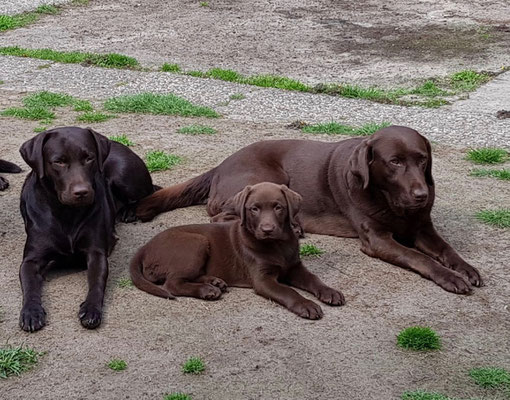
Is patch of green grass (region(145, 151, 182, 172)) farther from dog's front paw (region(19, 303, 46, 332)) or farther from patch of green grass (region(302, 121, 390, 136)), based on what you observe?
dog's front paw (region(19, 303, 46, 332))

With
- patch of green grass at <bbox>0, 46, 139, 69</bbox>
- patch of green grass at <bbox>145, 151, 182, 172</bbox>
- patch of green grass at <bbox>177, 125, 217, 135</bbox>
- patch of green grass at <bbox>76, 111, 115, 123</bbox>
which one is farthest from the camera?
patch of green grass at <bbox>0, 46, 139, 69</bbox>

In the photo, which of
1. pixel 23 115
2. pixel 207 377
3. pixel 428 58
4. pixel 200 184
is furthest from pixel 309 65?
pixel 207 377

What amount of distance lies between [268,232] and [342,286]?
720 millimetres

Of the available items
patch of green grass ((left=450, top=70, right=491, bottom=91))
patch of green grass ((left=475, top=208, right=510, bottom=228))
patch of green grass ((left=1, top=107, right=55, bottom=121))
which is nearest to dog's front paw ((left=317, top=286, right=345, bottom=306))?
patch of green grass ((left=475, top=208, right=510, bottom=228))

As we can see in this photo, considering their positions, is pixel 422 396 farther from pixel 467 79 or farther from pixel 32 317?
pixel 467 79

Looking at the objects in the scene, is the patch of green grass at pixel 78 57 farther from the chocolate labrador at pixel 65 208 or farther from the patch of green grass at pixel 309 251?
the patch of green grass at pixel 309 251

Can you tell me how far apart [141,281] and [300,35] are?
31.5 ft

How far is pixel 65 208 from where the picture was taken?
6.03 m

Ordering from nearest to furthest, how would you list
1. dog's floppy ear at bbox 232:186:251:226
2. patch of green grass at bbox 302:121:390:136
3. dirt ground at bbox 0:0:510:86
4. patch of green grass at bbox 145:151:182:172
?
dog's floppy ear at bbox 232:186:251:226
patch of green grass at bbox 145:151:182:172
patch of green grass at bbox 302:121:390:136
dirt ground at bbox 0:0:510:86

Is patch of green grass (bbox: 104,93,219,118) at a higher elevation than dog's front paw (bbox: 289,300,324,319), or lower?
lower

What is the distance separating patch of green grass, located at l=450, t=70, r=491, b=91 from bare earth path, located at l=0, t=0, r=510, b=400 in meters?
0.22

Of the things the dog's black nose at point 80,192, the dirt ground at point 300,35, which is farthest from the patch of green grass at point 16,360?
the dirt ground at point 300,35

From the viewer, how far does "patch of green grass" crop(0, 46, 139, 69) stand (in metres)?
12.4

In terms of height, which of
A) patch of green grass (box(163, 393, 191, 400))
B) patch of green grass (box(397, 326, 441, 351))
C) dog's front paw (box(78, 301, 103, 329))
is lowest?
dog's front paw (box(78, 301, 103, 329))
